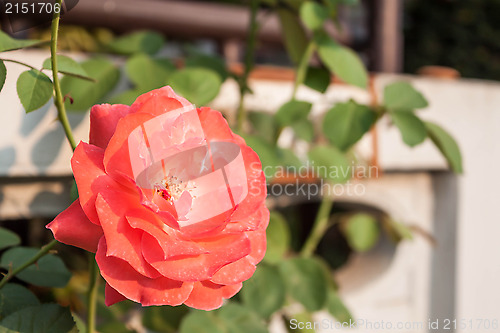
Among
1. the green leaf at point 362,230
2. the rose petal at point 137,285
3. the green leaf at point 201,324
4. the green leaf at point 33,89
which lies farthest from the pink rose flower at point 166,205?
the green leaf at point 362,230

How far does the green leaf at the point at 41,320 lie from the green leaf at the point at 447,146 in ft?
2.33

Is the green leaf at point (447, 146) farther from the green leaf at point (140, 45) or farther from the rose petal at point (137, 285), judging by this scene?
the rose petal at point (137, 285)

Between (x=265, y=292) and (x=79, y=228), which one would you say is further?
(x=265, y=292)

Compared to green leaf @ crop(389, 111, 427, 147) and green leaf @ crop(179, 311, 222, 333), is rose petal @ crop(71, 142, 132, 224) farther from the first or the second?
green leaf @ crop(389, 111, 427, 147)

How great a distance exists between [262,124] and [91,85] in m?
0.39

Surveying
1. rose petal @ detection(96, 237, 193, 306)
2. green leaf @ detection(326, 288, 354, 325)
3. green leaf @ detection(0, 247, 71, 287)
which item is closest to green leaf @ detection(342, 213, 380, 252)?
green leaf @ detection(326, 288, 354, 325)

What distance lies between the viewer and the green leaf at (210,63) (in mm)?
1012

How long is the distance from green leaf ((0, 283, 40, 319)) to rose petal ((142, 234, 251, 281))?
0.80 ft

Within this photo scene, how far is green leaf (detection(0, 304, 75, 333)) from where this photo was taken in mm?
480

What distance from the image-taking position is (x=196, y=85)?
851mm

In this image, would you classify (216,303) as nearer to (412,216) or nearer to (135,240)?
(135,240)

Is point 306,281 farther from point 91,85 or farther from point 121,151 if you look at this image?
point 121,151

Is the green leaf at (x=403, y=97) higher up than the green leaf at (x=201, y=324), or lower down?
higher up

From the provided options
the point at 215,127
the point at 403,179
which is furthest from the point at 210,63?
the point at 403,179
